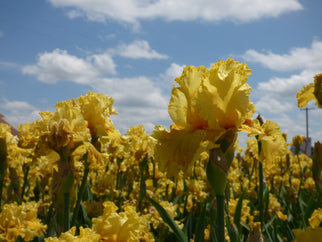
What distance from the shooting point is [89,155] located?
2.00 meters

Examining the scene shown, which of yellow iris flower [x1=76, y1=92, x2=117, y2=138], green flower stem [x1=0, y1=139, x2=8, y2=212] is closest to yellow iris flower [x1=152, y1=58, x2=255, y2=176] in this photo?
yellow iris flower [x1=76, y1=92, x2=117, y2=138]

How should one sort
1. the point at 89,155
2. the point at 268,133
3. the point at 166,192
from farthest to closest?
the point at 166,192
the point at 89,155
the point at 268,133

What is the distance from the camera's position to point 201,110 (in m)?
1.28

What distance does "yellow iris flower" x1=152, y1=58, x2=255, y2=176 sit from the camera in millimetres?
1271

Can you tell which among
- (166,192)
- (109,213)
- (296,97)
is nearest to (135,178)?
(166,192)

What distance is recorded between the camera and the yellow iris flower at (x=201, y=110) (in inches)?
50.0

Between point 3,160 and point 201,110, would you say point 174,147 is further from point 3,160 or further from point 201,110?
point 3,160

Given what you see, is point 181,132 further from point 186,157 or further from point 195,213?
point 195,213

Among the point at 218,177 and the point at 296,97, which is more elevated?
the point at 296,97

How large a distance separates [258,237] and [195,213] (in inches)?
122

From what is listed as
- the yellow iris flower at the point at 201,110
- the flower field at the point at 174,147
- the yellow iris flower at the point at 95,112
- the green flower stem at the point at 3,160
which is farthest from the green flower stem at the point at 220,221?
the green flower stem at the point at 3,160

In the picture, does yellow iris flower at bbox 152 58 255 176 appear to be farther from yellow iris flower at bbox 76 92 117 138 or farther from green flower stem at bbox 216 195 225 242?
yellow iris flower at bbox 76 92 117 138

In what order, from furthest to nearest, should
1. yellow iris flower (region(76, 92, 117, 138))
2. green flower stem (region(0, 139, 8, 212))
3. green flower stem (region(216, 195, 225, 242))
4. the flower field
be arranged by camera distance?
1. green flower stem (region(0, 139, 8, 212))
2. yellow iris flower (region(76, 92, 117, 138))
3. the flower field
4. green flower stem (region(216, 195, 225, 242))

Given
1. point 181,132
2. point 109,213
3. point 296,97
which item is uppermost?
point 296,97
